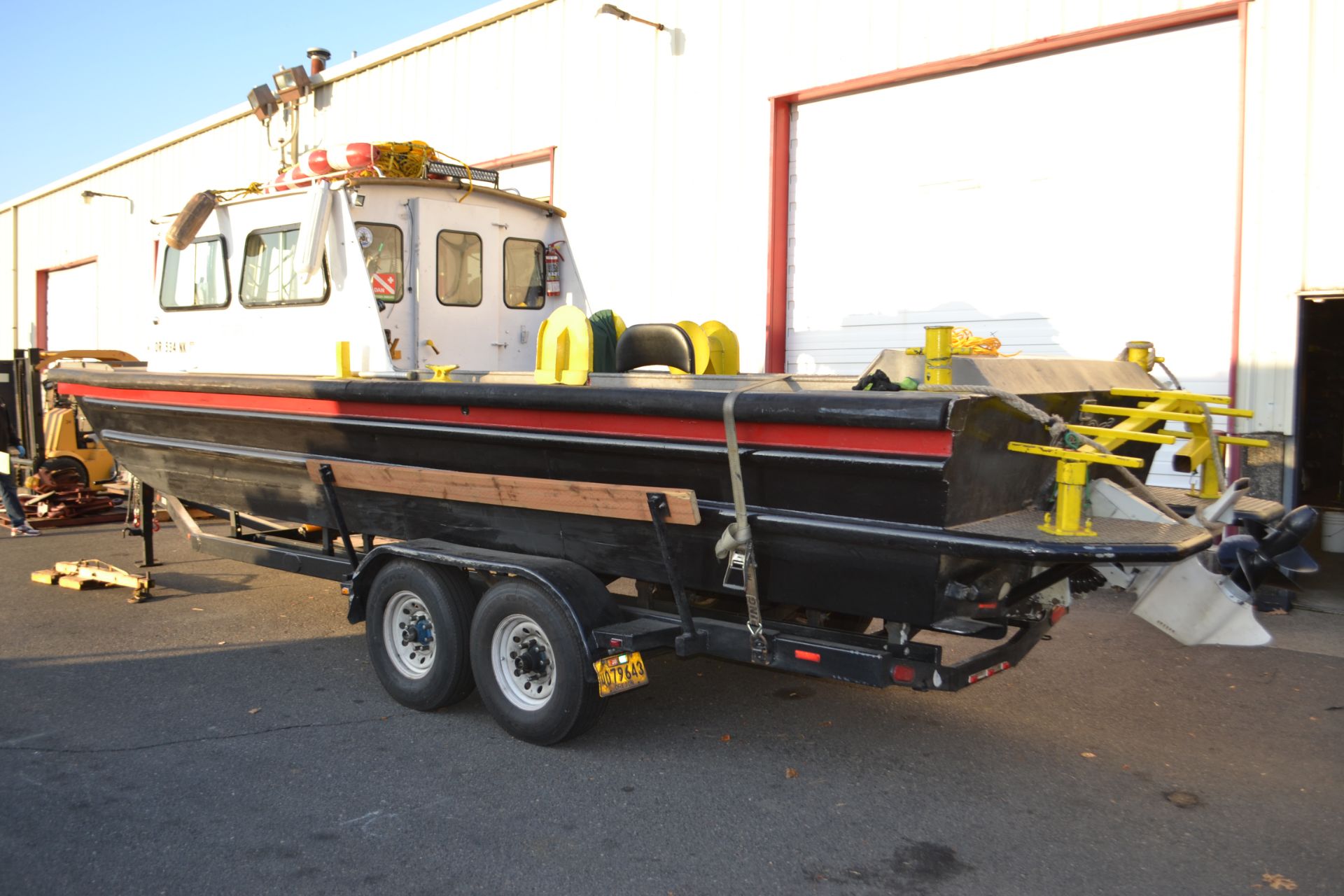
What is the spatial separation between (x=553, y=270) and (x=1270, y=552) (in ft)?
14.2

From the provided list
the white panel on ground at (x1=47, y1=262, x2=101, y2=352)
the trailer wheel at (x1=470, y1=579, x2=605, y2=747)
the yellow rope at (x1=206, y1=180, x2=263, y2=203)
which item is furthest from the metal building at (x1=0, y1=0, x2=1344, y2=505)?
the white panel on ground at (x1=47, y1=262, x2=101, y2=352)

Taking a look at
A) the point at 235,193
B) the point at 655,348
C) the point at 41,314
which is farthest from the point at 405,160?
the point at 41,314

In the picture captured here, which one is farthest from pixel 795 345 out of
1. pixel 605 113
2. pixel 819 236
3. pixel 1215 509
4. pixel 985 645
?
pixel 1215 509

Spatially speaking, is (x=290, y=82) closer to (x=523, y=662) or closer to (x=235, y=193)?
(x=235, y=193)

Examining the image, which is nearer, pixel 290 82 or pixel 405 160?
pixel 405 160

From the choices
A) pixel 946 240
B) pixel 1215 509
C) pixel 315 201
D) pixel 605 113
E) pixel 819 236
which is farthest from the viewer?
pixel 605 113

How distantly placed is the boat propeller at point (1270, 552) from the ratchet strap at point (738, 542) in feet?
7.63

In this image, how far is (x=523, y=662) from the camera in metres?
4.59

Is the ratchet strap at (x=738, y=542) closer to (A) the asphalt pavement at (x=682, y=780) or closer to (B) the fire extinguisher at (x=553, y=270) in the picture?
(A) the asphalt pavement at (x=682, y=780)

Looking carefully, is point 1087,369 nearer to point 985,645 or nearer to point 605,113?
point 985,645

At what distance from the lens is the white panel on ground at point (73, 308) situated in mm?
21391

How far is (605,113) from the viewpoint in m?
10.9

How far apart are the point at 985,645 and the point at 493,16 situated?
29.6 ft

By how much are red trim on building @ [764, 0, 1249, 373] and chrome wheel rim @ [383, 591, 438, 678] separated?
530 cm
